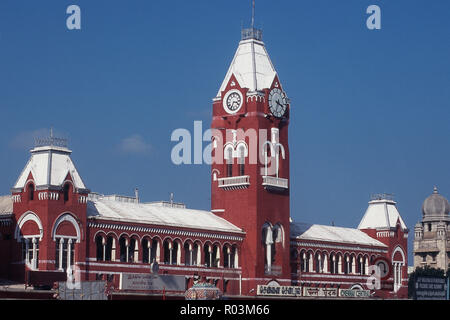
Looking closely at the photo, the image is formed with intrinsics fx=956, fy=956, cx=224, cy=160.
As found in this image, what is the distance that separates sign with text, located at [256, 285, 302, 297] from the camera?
4158 inches

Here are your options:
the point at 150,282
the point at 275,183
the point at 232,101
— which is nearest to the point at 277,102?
the point at 232,101

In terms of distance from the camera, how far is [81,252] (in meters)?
94.4

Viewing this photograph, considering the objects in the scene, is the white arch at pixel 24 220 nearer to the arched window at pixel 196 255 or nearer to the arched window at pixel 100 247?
the arched window at pixel 100 247

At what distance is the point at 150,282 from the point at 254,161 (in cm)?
2323

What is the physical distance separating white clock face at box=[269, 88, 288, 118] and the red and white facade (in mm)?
121

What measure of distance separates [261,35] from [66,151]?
34418 mm

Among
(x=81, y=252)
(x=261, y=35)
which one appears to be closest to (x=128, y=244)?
(x=81, y=252)

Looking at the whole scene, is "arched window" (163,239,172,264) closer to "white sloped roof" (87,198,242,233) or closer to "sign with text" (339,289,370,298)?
"white sloped roof" (87,198,242,233)

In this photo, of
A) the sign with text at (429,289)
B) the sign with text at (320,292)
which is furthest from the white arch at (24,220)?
the sign with text at (429,289)

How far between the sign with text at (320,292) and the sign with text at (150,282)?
1750 cm

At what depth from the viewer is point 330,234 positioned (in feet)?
434

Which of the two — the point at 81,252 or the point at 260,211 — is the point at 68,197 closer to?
the point at 81,252

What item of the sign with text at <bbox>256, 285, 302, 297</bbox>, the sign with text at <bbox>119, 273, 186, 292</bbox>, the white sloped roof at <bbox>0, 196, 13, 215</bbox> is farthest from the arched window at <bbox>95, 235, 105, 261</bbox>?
the sign with text at <bbox>256, 285, 302, 297</bbox>

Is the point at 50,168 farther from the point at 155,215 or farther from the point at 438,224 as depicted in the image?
the point at 438,224
